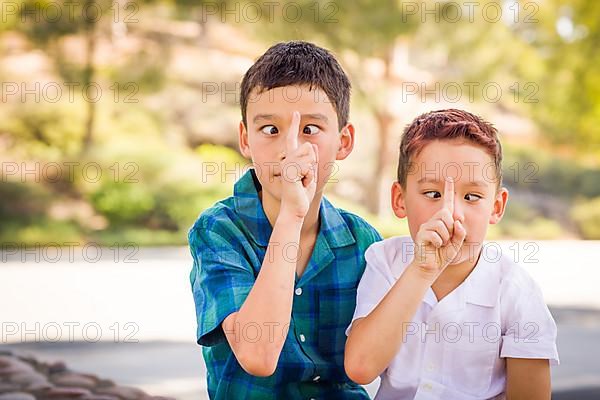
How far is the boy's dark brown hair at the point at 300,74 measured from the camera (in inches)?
72.3

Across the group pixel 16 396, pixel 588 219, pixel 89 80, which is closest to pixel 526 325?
pixel 16 396

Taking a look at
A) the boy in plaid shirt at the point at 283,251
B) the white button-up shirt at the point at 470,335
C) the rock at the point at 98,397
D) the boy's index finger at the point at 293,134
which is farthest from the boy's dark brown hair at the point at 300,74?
the rock at the point at 98,397

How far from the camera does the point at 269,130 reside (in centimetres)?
179

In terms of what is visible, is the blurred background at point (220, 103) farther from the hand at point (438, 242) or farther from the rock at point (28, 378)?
the hand at point (438, 242)

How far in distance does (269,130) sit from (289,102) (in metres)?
0.08

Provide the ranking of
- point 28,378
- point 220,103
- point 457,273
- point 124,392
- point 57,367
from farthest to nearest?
1. point 220,103
2. point 57,367
3. point 28,378
4. point 124,392
5. point 457,273

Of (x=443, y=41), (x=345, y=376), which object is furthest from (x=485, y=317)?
(x=443, y=41)

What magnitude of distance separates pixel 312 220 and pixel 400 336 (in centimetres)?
40

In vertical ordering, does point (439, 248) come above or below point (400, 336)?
above

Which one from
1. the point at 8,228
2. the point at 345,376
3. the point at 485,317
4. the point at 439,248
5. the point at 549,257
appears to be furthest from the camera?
the point at 8,228

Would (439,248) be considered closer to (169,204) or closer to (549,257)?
(549,257)

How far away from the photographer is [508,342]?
1719 mm

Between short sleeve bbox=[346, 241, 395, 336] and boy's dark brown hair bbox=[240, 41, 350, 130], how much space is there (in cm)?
31

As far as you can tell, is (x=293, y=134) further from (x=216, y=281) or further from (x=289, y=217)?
(x=216, y=281)
